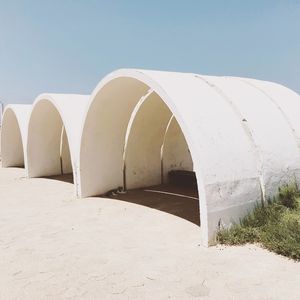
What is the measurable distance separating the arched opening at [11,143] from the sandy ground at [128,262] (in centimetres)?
1369

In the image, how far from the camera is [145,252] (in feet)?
20.0

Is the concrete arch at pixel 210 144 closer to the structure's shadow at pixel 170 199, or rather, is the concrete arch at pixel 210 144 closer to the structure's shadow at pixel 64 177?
the structure's shadow at pixel 170 199

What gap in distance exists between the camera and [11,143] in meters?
22.4

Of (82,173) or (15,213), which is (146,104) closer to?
(82,173)

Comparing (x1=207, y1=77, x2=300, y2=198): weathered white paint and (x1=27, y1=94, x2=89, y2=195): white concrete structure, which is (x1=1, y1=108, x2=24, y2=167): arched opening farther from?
(x1=207, y1=77, x2=300, y2=198): weathered white paint

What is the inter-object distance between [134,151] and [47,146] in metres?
6.68

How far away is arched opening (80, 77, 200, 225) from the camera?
10.1 metres

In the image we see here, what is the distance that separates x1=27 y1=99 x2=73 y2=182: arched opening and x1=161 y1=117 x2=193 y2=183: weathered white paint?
185 inches

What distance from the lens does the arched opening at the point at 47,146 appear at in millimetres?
16125

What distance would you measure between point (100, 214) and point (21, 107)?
481 inches

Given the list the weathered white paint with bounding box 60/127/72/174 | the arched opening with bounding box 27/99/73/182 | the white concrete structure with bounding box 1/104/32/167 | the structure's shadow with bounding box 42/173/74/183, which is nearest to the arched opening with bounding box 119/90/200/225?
the structure's shadow with bounding box 42/173/74/183

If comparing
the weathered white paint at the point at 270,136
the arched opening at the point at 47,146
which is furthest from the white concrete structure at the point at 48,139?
the weathered white paint at the point at 270,136

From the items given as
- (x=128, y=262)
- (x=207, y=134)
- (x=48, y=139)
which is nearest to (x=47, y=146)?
(x=48, y=139)

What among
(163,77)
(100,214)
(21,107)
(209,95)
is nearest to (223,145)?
(209,95)
